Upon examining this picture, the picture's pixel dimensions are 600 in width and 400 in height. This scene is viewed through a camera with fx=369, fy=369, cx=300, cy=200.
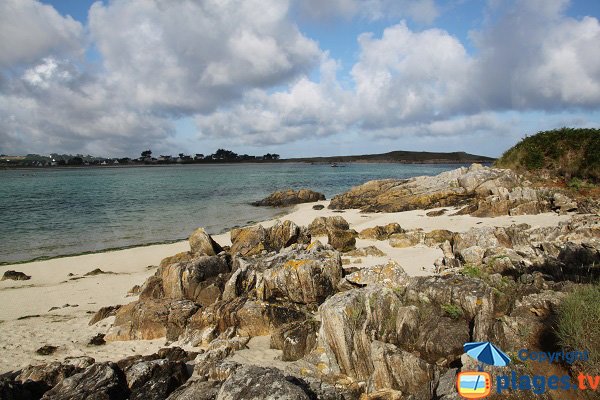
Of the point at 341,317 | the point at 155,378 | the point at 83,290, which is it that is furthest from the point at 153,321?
the point at 83,290

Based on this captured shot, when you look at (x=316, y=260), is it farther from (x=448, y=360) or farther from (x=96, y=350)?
(x=96, y=350)

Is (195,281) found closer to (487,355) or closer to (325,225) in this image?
(487,355)

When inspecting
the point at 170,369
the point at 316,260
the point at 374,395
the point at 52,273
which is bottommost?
the point at 52,273

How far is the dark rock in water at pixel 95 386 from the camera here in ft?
22.5

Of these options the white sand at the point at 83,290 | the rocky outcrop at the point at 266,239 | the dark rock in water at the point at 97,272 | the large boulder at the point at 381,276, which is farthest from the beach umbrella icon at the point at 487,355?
the dark rock in water at the point at 97,272

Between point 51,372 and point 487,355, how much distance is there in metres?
8.82

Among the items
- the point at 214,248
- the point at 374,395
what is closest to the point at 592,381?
A: the point at 374,395

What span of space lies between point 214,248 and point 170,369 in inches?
396

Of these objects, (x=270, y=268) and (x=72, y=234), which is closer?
(x=270, y=268)

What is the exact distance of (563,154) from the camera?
31344mm

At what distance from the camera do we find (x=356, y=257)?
16.3 meters

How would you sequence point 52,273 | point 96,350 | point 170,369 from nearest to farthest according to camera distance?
point 170,369 → point 96,350 → point 52,273

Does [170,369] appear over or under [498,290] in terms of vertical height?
under

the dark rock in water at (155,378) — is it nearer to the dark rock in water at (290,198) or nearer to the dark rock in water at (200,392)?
the dark rock in water at (200,392)
